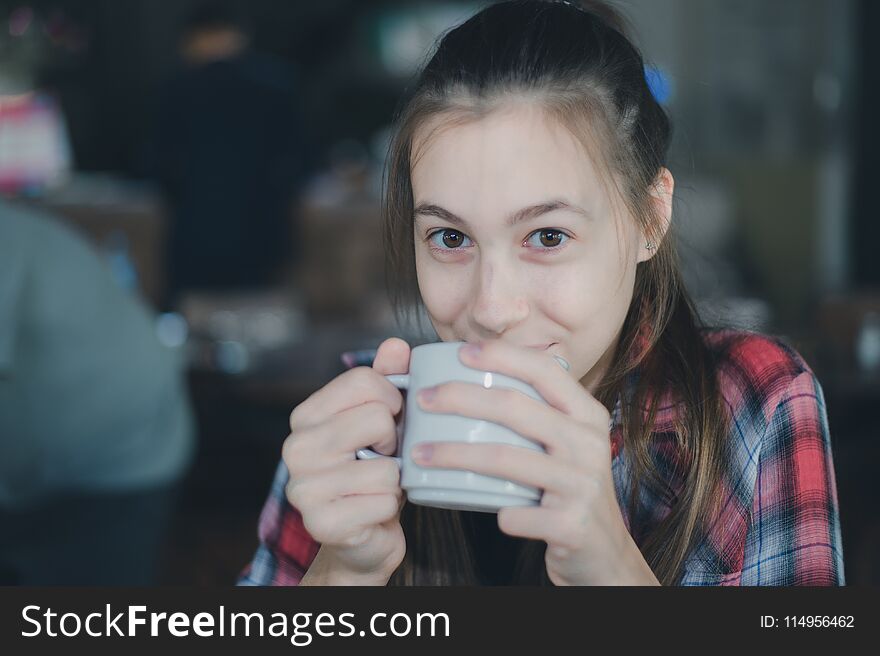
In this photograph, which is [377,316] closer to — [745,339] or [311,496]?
[745,339]

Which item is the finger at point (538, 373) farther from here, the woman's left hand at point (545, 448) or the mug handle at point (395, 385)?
the mug handle at point (395, 385)

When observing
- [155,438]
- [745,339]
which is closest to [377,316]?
[155,438]

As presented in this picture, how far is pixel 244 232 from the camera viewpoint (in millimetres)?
4461

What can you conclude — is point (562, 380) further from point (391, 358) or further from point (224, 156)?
point (224, 156)

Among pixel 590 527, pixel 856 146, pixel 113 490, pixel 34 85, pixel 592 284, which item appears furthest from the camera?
pixel 34 85

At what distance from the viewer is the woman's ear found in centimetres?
97

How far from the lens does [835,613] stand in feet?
A: 2.42

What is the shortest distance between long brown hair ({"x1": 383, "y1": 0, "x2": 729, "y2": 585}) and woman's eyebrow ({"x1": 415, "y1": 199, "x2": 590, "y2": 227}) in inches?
2.8

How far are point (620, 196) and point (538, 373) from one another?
0.85 ft

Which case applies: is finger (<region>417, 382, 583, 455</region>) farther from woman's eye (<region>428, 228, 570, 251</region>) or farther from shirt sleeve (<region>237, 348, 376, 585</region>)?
shirt sleeve (<region>237, 348, 376, 585</region>)

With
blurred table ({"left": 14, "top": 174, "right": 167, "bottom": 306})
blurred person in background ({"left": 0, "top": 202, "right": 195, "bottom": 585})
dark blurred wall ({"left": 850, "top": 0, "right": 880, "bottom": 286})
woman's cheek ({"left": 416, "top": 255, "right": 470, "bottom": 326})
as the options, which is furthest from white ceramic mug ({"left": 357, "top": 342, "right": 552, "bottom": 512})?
dark blurred wall ({"left": 850, "top": 0, "right": 880, "bottom": 286})

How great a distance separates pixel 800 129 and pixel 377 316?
157 inches

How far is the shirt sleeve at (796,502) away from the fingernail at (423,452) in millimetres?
364

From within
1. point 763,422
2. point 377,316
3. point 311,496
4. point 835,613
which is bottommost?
point 835,613
